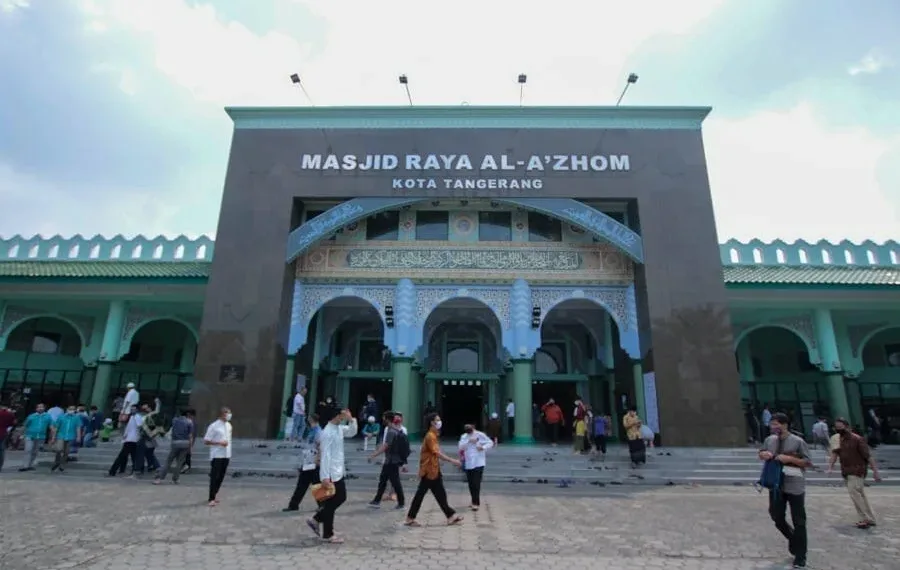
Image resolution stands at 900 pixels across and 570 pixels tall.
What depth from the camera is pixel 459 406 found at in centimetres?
2025

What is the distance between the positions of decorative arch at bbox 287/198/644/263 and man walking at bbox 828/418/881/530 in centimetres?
825

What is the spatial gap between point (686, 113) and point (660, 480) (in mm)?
10843

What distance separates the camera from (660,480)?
1057 cm

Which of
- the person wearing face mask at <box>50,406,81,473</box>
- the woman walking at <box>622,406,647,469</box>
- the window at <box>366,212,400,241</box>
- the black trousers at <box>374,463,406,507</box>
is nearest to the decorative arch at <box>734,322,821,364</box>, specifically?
the woman walking at <box>622,406,647,469</box>

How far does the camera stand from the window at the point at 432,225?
1644cm

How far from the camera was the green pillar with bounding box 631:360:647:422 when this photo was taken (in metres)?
14.6

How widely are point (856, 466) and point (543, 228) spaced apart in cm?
1075

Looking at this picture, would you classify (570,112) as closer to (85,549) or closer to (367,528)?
(367,528)

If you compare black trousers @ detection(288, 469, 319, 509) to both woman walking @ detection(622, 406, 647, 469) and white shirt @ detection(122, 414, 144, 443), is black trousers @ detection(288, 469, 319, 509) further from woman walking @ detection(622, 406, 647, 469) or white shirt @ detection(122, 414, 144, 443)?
woman walking @ detection(622, 406, 647, 469)

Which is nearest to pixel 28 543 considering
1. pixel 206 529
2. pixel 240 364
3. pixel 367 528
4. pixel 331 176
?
pixel 206 529

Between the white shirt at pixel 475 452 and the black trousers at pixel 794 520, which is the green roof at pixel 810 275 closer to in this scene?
the white shirt at pixel 475 452

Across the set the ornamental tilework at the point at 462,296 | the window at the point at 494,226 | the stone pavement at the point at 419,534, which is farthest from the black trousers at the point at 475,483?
the window at the point at 494,226

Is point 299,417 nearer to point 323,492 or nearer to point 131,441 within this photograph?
point 131,441

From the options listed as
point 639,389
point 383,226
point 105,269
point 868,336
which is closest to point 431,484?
point 639,389
